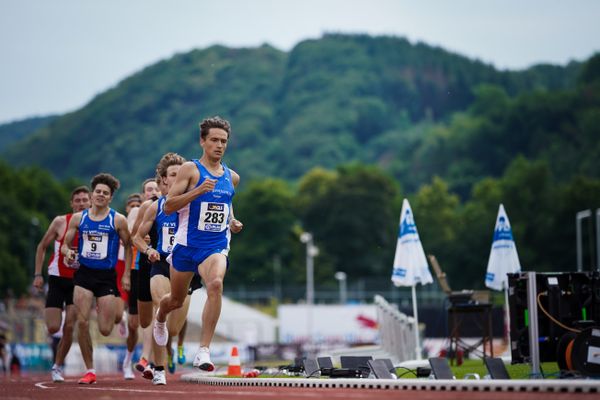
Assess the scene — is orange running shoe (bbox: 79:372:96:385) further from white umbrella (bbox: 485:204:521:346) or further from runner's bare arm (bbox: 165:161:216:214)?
white umbrella (bbox: 485:204:521:346)

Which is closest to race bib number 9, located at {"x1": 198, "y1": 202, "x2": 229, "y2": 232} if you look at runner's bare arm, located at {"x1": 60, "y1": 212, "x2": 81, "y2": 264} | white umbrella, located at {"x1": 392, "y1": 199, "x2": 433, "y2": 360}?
runner's bare arm, located at {"x1": 60, "y1": 212, "x2": 81, "y2": 264}

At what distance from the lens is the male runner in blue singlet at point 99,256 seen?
1645cm

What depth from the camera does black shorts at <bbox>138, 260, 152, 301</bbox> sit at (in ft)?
54.0

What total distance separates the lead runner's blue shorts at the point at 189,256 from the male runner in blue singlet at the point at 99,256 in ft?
12.4

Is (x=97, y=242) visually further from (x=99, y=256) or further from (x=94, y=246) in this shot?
(x=99, y=256)

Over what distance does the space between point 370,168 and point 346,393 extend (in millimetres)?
141255

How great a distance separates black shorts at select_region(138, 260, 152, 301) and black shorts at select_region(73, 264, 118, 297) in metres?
0.41

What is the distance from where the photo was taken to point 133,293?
1834 cm

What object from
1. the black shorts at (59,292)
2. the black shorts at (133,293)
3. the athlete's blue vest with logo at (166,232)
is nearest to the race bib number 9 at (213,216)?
the athlete's blue vest with logo at (166,232)

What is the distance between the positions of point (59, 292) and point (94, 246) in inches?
42.9

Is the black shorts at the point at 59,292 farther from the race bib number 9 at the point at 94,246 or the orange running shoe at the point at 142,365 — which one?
the orange running shoe at the point at 142,365

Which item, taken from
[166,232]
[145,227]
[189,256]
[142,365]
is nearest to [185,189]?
[189,256]

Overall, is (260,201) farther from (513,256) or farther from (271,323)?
(513,256)

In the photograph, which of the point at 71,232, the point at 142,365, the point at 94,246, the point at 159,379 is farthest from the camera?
the point at 71,232
